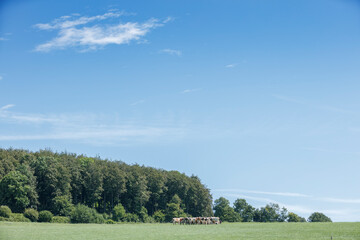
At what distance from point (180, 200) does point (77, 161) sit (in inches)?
1039

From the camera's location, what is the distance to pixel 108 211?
281 ft

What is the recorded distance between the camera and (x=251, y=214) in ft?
338

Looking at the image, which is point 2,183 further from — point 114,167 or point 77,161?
point 114,167

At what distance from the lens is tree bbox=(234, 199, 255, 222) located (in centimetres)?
10294

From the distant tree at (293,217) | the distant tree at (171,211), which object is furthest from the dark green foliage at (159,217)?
the distant tree at (293,217)

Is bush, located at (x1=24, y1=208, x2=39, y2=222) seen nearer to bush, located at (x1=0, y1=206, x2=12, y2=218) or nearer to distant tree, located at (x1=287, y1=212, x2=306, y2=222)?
bush, located at (x1=0, y1=206, x2=12, y2=218)

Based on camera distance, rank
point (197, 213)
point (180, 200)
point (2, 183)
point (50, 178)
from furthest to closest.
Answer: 1. point (197, 213)
2. point (180, 200)
3. point (50, 178)
4. point (2, 183)

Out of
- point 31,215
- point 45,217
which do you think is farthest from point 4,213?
point 45,217

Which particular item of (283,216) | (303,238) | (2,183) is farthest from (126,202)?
(303,238)

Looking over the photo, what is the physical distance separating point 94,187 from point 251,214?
4485cm

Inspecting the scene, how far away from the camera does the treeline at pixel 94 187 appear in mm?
68431

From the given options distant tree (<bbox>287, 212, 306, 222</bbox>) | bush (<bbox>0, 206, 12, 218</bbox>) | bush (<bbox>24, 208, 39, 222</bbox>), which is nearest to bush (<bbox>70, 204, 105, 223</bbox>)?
bush (<bbox>24, 208, 39, 222</bbox>)

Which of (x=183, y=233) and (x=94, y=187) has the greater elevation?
(x=94, y=187)

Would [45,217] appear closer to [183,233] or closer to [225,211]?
[183,233]
